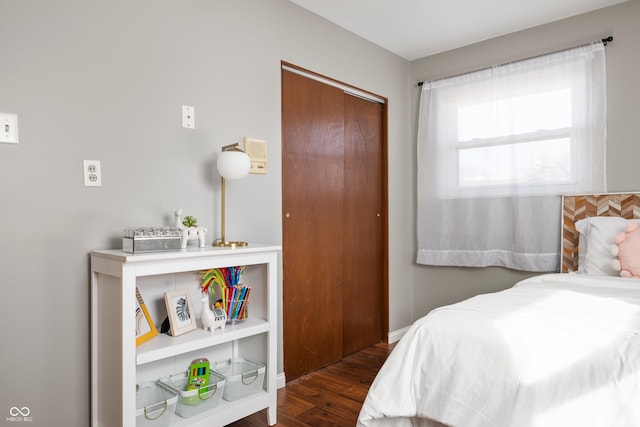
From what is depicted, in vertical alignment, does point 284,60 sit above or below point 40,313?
above

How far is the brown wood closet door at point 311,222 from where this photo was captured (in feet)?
8.95

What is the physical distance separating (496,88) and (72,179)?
299 centimetres

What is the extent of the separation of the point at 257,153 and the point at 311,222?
2.20ft

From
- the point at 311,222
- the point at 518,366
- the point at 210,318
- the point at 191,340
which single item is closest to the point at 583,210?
the point at 311,222

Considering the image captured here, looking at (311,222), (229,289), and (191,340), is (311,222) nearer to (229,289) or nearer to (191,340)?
(229,289)

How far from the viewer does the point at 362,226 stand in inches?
132

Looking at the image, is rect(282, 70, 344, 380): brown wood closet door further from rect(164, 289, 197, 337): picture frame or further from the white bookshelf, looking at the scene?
rect(164, 289, 197, 337): picture frame

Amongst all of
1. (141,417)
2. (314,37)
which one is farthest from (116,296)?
(314,37)

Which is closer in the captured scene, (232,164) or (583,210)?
(232,164)

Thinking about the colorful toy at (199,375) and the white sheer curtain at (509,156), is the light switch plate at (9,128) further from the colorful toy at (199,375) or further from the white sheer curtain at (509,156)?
the white sheer curtain at (509,156)

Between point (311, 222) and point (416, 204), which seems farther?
point (416, 204)

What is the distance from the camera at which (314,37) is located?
2.88 meters

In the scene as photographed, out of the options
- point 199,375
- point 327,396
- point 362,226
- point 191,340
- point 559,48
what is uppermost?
point 559,48

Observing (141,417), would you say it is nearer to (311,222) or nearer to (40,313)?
(40,313)
